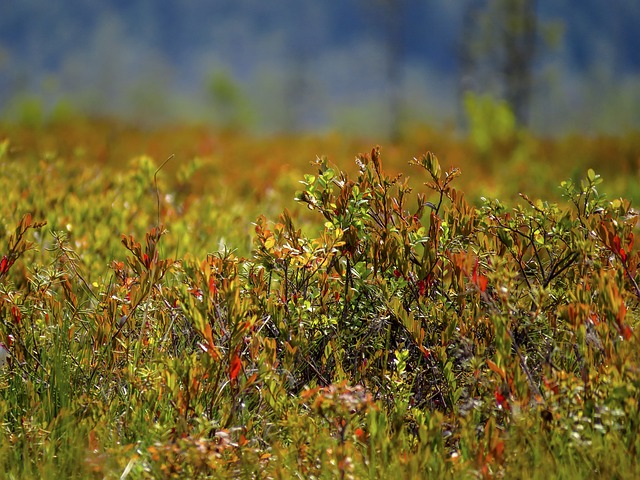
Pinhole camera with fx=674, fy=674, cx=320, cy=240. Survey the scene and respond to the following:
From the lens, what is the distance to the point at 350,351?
2.71 metres

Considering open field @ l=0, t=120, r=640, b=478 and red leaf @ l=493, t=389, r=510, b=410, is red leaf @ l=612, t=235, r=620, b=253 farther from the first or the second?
red leaf @ l=493, t=389, r=510, b=410

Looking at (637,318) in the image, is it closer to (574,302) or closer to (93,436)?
(574,302)

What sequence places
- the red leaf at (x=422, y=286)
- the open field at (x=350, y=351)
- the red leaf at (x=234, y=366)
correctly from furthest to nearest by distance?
the red leaf at (x=422, y=286)
the red leaf at (x=234, y=366)
the open field at (x=350, y=351)

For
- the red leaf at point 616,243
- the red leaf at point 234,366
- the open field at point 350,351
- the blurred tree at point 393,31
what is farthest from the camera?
the blurred tree at point 393,31

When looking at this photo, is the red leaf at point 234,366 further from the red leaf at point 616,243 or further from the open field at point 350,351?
the red leaf at point 616,243

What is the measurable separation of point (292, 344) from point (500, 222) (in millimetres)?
955

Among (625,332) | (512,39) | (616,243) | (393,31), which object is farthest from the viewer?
(393,31)

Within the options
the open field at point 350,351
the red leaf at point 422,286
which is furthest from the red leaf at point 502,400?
the red leaf at point 422,286

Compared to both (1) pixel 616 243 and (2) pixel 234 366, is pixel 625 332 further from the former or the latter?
(2) pixel 234 366

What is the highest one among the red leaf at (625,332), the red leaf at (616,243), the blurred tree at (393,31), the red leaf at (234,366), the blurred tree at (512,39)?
the blurred tree at (393,31)

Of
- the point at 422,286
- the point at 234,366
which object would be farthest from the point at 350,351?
Answer: the point at 234,366

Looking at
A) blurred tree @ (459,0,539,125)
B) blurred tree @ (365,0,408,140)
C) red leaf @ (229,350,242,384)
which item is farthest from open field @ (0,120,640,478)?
blurred tree @ (365,0,408,140)

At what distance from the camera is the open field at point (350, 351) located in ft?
6.47

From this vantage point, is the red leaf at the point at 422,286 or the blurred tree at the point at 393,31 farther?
the blurred tree at the point at 393,31
